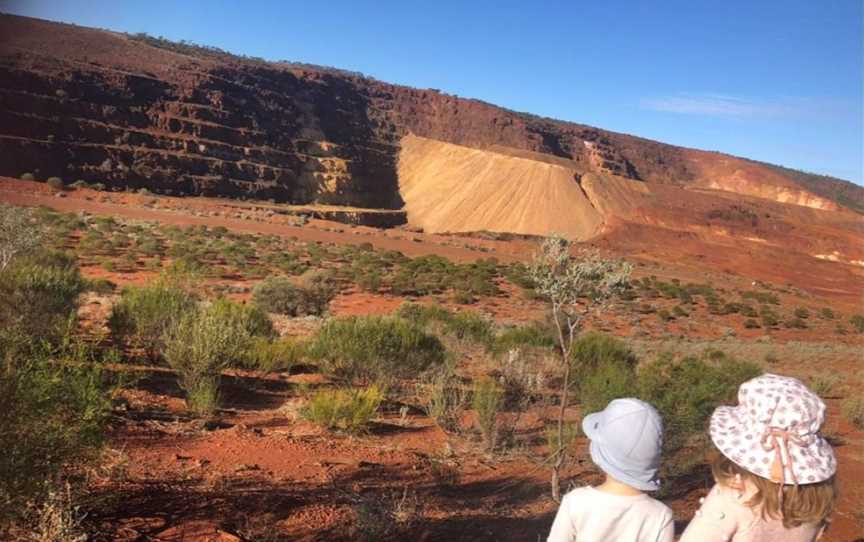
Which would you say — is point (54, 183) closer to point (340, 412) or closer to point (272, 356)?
point (272, 356)

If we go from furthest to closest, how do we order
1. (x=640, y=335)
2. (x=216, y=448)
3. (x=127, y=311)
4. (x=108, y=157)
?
1. (x=108, y=157)
2. (x=640, y=335)
3. (x=127, y=311)
4. (x=216, y=448)

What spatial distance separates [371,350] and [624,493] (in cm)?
759

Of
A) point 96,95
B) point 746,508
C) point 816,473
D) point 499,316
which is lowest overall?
point 499,316

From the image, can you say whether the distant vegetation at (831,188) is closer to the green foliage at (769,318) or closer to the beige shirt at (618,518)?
the green foliage at (769,318)

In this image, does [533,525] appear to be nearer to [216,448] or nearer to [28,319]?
[216,448]

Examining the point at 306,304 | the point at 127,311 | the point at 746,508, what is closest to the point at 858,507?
the point at 746,508

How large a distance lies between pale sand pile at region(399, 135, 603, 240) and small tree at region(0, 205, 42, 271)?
146 feet

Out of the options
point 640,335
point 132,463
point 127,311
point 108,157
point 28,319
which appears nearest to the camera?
point 132,463

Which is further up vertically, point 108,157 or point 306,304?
point 108,157

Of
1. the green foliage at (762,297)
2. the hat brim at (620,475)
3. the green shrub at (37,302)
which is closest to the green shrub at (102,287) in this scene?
the green shrub at (37,302)

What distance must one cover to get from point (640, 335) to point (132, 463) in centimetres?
1915

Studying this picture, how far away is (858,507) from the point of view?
746 centimetres

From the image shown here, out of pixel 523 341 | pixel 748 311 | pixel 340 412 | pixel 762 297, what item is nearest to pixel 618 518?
pixel 340 412

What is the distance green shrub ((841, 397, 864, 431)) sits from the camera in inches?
453
